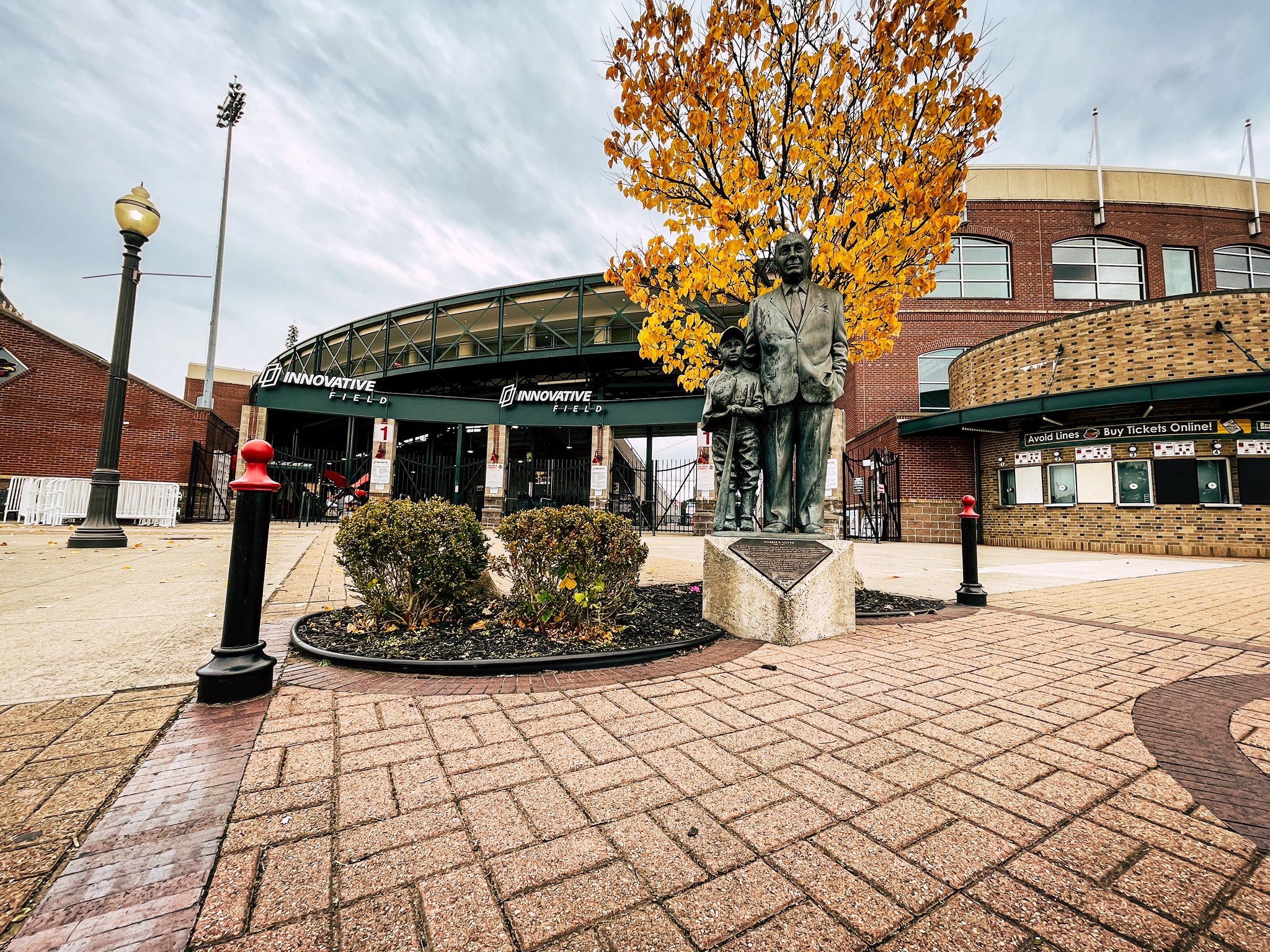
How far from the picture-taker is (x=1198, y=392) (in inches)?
467

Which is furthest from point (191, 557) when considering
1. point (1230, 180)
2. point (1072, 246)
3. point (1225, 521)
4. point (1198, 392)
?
point (1230, 180)

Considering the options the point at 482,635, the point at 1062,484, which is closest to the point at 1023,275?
the point at 1062,484

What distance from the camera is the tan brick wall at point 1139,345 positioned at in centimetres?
1266

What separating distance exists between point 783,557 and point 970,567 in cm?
278

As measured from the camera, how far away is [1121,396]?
12.7 metres

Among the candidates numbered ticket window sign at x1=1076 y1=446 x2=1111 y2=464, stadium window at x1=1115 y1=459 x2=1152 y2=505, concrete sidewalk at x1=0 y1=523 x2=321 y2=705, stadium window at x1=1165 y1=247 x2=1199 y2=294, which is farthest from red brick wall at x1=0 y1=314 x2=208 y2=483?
stadium window at x1=1165 y1=247 x2=1199 y2=294

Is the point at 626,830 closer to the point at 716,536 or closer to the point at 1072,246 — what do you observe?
the point at 716,536

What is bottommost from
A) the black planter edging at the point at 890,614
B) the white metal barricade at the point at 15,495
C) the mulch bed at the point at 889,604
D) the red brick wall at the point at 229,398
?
the black planter edging at the point at 890,614

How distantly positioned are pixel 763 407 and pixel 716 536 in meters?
1.20

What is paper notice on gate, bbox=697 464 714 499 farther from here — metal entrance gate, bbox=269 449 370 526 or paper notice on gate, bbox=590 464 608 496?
metal entrance gate, bbox=269 449 370 526

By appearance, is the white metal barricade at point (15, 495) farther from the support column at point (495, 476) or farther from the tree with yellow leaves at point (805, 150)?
the tree with yellow leaves at point (805, 150)

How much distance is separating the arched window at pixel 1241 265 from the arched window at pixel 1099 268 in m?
3.62

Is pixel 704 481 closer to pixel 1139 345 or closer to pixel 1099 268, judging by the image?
pixel 1139 345

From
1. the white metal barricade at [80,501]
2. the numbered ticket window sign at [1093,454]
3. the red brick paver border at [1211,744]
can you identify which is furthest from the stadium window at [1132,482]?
the white metal barricade at [80,501]
